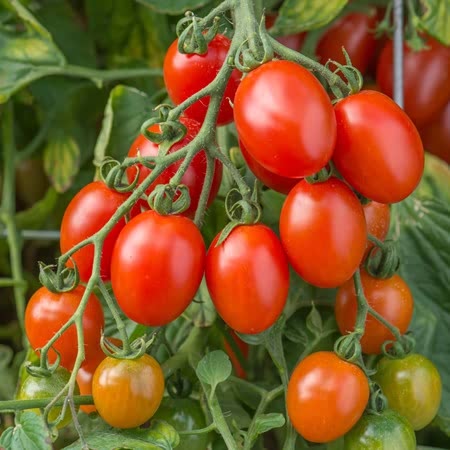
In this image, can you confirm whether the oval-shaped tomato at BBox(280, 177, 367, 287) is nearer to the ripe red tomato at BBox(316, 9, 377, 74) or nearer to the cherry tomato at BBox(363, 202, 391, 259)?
the cherry tomato at BBox(363, 202, 391, 259)

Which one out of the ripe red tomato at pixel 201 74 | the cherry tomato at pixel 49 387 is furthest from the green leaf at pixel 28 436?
the ripe red tomato at pixel 201 74

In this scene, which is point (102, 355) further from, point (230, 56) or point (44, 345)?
point (230, 56)

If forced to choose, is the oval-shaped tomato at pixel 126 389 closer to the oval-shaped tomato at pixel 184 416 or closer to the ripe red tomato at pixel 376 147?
the oval-shaped tomato at pixel 184 416

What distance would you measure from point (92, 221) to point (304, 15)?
37 cm

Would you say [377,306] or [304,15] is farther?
[304,15]

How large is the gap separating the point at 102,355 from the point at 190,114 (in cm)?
20

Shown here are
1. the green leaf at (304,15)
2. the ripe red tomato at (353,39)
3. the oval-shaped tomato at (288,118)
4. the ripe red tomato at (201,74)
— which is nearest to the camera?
the oval-shaped tomato at (288,118)

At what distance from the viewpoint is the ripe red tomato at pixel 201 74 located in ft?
1.88

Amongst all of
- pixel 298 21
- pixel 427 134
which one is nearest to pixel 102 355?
pixel 298 21

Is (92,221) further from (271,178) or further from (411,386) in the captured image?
(411,386)

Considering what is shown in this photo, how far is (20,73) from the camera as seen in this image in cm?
83

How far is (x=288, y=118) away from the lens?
1.53 feet

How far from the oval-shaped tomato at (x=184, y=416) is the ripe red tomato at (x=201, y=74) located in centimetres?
23

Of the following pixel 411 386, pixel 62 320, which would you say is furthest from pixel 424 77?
pixel 62 320
